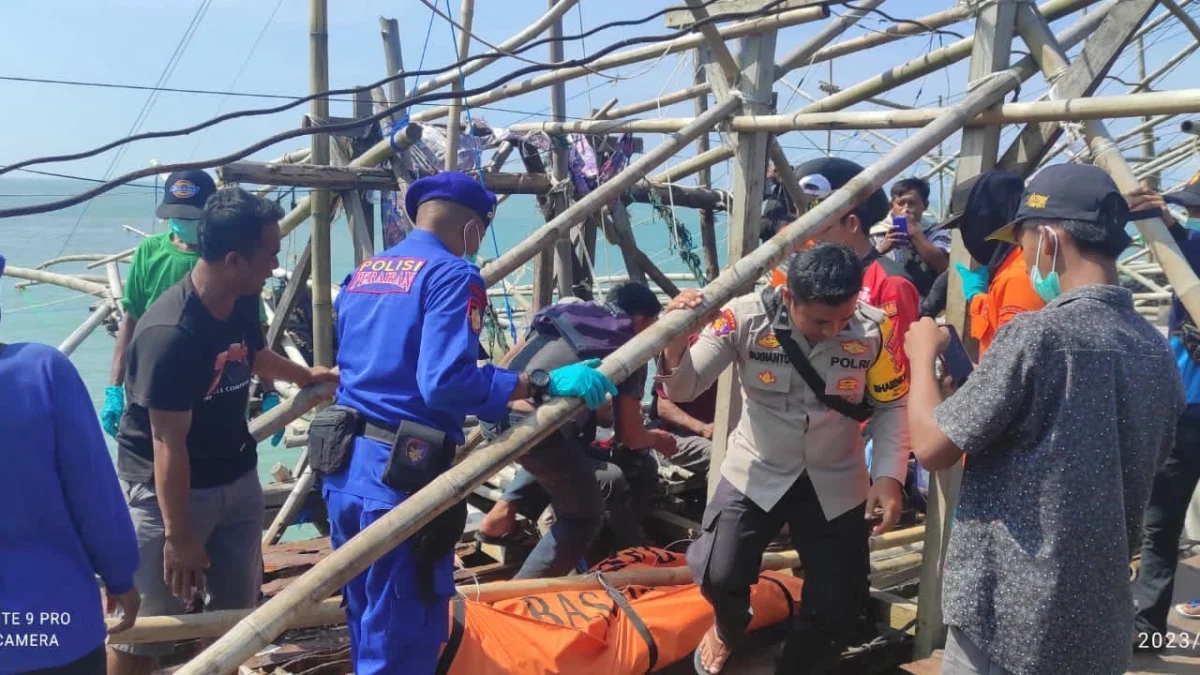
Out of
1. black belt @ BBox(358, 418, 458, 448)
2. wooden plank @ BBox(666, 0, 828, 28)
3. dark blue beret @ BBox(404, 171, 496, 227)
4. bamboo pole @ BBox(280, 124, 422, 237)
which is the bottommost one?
black belt @ BBox(358, 418, 458, 448)

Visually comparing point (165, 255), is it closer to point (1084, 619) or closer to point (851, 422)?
point (851, 422)

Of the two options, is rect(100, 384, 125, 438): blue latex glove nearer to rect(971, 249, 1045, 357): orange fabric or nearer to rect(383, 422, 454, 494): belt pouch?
rect(383, 422, 454, 494): belt pouch

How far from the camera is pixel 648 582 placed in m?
3.96

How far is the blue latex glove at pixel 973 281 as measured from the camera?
3.47 m

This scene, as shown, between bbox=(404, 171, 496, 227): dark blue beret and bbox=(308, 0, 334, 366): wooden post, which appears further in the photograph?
bbox=(308, 0, 334, 366): wooden post

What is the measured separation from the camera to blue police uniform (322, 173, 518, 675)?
2.77 meters

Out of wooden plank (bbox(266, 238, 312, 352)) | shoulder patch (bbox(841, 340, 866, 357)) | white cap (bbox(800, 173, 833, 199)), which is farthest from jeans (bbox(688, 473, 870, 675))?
wooden plank (bbox(266, 238, 312, 352))

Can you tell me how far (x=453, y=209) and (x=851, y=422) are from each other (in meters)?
1.58

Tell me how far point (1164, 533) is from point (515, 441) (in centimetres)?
290

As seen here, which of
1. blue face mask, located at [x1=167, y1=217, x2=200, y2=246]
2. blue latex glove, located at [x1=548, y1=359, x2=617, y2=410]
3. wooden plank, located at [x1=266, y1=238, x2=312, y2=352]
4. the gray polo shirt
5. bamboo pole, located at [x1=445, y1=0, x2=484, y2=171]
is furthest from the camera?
wooden plank, located at [x1=266, y1=238, x2=312, y2=352]

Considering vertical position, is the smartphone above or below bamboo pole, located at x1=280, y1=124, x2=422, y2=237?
below

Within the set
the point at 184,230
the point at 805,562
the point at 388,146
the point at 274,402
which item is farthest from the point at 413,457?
the point at 388,146

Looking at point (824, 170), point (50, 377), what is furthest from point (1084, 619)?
point (824, 170)

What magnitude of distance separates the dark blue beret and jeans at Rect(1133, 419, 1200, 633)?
2.93 metres
